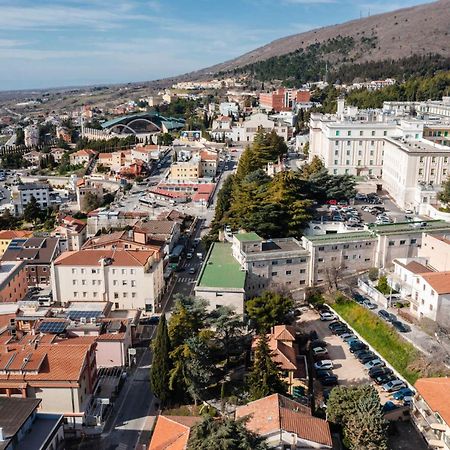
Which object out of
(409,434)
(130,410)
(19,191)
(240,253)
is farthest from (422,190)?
(19,191)

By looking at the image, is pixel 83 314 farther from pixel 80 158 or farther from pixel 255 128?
pixel 80 158

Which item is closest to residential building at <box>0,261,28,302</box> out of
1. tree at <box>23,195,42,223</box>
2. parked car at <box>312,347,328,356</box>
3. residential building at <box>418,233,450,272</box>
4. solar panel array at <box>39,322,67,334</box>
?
solar panel array at <box>39,322,67,334</box>

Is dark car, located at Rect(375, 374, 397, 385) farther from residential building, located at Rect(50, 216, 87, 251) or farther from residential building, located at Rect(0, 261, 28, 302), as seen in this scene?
residential building, located at Rect(50, 216, 87, 251)

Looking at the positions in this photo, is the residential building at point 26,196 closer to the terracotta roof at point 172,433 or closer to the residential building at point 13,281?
the residential building at point 13,281

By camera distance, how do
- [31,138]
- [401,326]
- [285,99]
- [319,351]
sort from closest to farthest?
[319,351]
[401,326]
[285,99]
[31,138]

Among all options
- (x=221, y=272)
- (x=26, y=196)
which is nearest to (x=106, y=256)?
(x=221, y=272)

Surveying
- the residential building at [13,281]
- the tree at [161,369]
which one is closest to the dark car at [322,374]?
the tree at [161,369]

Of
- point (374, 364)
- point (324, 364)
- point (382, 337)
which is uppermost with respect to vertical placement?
point (382, 337)
